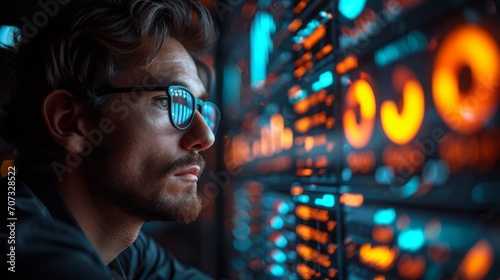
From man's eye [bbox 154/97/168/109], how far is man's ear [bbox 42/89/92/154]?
161 mm

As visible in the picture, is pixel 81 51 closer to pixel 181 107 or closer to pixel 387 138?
pixel 181 107

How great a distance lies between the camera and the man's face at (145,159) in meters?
0.96

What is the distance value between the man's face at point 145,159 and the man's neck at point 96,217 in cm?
2

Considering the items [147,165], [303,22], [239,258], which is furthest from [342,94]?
[239,258]

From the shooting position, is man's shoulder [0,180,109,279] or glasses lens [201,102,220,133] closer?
man's shoulder [0,180,109,279]

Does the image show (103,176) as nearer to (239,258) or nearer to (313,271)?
(313,271)

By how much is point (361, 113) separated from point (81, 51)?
2.11ft

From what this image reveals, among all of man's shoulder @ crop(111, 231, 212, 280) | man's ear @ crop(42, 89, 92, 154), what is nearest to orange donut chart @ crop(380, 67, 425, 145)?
man's ear @ crop(42, 89, 92, 154)

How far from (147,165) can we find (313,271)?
1.66 feet

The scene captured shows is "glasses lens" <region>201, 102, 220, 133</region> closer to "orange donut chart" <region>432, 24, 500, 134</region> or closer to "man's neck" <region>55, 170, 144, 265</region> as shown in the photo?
"man's neck" <region>55, 170, 144, 265</region>

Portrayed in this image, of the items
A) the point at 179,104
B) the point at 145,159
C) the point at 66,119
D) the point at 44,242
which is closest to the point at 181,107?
the point at 179,104

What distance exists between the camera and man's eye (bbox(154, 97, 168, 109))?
3.21ft

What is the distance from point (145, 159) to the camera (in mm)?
967

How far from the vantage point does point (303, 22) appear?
1170 millimetres
